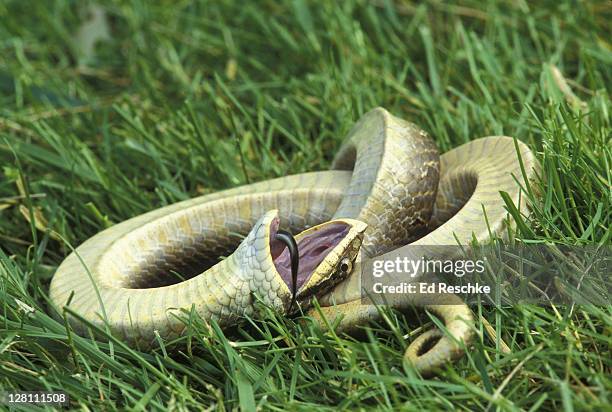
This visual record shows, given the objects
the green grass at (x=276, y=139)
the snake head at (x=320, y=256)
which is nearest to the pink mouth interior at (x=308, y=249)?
the snake head at (x=320, y=256)

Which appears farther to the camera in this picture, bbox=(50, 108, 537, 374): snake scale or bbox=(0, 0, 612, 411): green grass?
bbox=(50, 108, 537, 374): snake scale

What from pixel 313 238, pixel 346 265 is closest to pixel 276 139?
pixel 313 238

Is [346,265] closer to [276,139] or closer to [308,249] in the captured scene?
[308,249]

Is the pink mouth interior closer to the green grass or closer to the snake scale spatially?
the snake scale

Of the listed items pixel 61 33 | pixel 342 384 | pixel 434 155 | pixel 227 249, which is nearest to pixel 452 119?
pixel 434 155

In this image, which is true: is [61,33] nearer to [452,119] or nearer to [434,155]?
[452,119]

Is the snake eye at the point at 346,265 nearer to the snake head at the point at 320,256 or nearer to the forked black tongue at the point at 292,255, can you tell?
the snake head at the point at 320,256

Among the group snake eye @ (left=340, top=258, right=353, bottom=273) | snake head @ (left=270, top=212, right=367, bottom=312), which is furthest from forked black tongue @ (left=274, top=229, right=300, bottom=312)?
snake eye @ (left=340, top=258, right=353, bottom=273)
